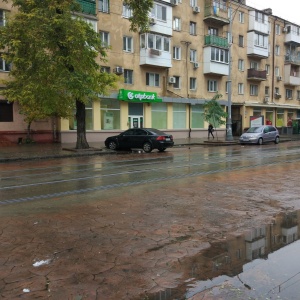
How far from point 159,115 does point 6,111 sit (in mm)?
14285

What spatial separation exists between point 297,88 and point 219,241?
49.7m

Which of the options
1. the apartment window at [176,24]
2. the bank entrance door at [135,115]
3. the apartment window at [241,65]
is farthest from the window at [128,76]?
the apartment window at [241,65]

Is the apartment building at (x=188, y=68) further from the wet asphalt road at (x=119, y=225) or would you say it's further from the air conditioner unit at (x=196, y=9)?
the wet asphalt road at (x=119, y=225)

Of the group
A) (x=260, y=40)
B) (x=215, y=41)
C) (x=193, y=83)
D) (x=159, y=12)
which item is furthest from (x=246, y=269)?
(x=260, y=40)

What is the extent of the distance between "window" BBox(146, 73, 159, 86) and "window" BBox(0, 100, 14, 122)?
12630 millimetres

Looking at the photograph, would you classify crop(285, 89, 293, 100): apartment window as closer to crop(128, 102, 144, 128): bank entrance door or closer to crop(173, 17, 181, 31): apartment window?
crop(173, 17, 181, 31): apartment window

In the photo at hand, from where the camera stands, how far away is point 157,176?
35.9 feet

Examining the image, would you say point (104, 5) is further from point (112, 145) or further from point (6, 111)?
point (112, 145)

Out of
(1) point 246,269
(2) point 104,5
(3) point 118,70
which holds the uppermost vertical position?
(2) point 104,5

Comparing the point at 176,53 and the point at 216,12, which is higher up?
the point at 216,12

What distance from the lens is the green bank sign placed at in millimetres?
29781

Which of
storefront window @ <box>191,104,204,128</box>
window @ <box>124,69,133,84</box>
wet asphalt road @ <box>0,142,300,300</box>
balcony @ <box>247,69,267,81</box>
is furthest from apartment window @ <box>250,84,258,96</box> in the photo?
wet asphalt road @ <box>0,142,300,300</box>

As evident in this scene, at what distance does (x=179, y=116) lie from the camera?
117 ft

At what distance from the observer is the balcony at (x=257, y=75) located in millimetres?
40969
